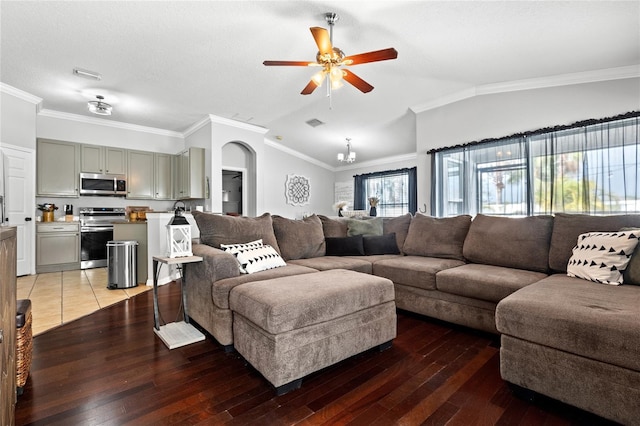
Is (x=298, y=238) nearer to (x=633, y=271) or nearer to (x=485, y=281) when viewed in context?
(x=485, y=281)

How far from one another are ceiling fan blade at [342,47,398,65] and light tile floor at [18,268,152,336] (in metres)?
3.38

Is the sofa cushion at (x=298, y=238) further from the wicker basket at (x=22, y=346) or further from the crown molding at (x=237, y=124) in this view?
the crown molding at (x=237, y=124)

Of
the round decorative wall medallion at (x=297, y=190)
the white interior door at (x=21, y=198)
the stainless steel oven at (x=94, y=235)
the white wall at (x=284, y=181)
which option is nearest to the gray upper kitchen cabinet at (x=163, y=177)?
the stainless steel oven at (x=94, y=235)

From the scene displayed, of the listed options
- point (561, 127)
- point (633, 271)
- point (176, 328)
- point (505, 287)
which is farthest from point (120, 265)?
point (561, 127)

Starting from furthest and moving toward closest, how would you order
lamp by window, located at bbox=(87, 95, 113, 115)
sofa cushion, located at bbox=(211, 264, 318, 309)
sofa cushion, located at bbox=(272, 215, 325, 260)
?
lamp by window, located at bbox=(87, 95, 113, 115) → sofa cushion, located at bbox=(272, 215, 325, 260) → sofa cushion, located at bbox=(211, 264, 318, 309)

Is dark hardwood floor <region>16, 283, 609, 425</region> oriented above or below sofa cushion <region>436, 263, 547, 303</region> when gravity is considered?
below

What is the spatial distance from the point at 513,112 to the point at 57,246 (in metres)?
7.10

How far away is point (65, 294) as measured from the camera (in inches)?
139

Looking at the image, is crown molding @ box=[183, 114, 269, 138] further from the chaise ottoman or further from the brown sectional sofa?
the chaise ottoman

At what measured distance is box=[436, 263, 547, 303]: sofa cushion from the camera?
2.22 m

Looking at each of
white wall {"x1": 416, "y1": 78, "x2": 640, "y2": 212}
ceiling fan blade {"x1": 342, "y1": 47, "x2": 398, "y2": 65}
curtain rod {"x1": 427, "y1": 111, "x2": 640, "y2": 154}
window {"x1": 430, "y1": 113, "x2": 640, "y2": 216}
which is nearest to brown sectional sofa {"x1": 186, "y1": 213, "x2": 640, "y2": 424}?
window {"x1": 430, "y1": 113, "x2": 640, "y2": 216}

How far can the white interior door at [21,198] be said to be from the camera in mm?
4256

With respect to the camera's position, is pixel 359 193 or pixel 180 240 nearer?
pixel 180 240

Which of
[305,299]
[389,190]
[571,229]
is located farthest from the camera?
[389,190]
